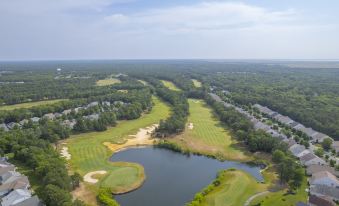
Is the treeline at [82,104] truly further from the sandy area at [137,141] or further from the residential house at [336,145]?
the residential house at [336,145]

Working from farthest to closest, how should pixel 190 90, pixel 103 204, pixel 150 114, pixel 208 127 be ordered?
pixel 190 90 < pixel 150 114 < pixel 208 127 < pixel 103 204

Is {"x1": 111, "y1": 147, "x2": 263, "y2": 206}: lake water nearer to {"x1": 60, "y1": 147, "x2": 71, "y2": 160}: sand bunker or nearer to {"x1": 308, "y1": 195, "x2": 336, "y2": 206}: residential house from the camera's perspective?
{"x1": 60, "y1": 147, "x2": 71, "y2": 160}: sand bunker

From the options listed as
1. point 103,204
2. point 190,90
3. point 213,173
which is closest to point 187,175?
point 213,173

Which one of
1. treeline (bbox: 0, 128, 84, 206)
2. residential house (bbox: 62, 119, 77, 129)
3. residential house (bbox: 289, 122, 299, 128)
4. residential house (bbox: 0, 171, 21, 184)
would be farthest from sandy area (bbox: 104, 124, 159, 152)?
residential house (bbox: 289, 122, 299, 128)

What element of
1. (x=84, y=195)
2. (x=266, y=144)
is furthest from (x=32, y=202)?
(x=266, y=144)

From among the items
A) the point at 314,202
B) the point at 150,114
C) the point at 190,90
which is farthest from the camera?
the point at 190,90

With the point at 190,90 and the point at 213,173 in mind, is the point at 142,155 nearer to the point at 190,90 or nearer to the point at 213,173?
the point at 213,173
